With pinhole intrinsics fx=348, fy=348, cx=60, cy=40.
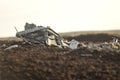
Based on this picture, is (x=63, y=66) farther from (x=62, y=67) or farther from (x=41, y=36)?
(x=41, y=36)

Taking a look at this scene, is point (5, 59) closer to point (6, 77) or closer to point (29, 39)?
point (6, 77)

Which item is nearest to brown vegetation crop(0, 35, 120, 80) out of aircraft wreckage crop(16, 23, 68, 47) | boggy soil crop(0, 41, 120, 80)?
boggy soil crop(0, 41, 120, 80)

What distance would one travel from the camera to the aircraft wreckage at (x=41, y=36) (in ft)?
102

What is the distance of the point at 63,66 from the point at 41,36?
1253cm

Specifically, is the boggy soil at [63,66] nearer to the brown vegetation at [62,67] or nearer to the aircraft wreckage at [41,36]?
the brown vegetation at [62,67]

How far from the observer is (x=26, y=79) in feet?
53.3

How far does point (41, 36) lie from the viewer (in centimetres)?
3131

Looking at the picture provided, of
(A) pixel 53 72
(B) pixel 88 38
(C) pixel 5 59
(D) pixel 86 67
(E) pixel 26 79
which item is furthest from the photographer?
(B) pixel 88 38

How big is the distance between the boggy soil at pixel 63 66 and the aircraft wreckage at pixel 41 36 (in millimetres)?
6865

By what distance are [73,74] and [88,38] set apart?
2985cm

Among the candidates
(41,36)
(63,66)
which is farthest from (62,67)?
(41,36)

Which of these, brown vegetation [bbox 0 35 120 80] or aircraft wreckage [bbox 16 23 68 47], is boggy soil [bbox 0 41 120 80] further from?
aircraft wreckage [bbox 16 23 68 47]

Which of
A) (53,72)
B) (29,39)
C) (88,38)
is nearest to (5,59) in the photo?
(53,72)

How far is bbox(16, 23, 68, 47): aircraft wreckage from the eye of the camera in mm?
31203
